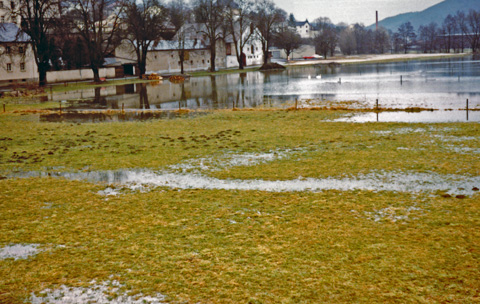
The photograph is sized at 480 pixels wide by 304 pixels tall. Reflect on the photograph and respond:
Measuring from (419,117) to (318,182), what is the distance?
15.9 meters

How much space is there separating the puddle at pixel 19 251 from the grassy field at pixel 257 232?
0.72ft

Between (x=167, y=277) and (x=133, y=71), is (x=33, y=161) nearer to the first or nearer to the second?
(x=167, y=277)

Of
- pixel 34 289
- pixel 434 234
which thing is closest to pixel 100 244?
pixel 34 289

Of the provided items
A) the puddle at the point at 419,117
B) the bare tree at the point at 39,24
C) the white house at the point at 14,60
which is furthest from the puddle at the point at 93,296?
the white house at the point at 14,60

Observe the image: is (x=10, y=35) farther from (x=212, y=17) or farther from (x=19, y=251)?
(x=19, y=251)

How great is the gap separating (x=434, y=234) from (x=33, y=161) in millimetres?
14867

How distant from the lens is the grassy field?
7359 millimetres

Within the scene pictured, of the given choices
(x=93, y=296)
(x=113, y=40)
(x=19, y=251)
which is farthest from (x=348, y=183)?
(x=113, y=40)

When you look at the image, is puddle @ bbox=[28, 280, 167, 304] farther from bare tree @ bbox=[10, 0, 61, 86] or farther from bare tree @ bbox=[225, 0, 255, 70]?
bare tree @ bbox=[225, 0, 255, 70]

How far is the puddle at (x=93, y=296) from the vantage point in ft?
23.3

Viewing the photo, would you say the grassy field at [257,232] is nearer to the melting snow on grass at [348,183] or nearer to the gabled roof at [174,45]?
the melting snow on grass at [348,183]

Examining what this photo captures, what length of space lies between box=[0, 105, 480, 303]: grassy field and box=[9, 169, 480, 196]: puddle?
15.4 inches

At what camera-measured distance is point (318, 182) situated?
1349 centimetres

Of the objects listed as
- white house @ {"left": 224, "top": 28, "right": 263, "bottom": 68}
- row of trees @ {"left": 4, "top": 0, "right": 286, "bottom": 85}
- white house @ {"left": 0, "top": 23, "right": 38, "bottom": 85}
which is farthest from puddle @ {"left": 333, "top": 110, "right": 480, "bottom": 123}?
white house @ {"left": 224, "top": 28, "right": 263, "bottom": 68}
